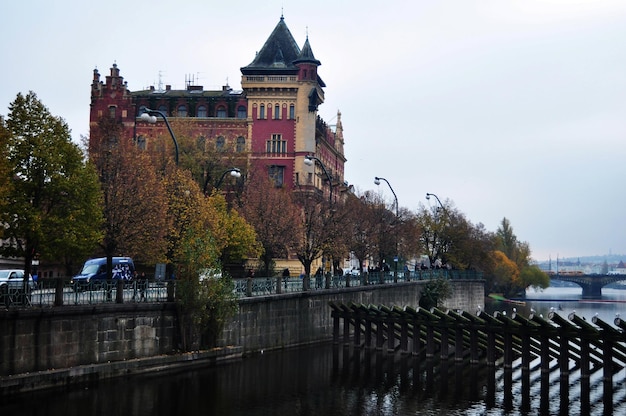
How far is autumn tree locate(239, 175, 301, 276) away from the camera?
221ft

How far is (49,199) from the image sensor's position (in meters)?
41.8

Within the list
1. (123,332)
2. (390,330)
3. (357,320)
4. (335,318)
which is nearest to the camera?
(123,332)

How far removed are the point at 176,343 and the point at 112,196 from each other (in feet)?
36.5

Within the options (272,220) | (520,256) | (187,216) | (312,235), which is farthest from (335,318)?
(520,256)

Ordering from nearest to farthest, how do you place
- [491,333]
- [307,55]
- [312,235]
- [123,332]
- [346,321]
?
[123,332]
[491,333]
[346,321]
[312,235]
[307,55]

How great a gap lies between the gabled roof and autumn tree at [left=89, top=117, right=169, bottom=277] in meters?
43.2

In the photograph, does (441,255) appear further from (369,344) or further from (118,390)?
(118,390)

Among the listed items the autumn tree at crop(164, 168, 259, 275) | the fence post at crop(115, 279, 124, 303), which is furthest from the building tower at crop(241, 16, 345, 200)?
the fence post at crop(115, 279, 124, 303)

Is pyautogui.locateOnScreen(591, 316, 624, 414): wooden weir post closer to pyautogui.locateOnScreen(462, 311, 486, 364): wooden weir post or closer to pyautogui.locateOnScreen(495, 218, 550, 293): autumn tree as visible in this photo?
pyautogui.locateOnScreen(462, 311, 486, 364): wooden weir post

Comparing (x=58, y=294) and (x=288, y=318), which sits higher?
(x=58, y=294)

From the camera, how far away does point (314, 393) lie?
1470 inches

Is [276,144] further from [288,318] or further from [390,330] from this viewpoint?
[390,330]

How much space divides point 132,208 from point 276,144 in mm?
47954

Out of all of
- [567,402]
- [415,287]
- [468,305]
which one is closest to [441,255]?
[468,305]
